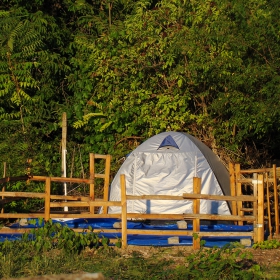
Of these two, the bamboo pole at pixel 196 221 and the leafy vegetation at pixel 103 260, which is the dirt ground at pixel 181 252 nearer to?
the leafy vegetation at pixel 103 260

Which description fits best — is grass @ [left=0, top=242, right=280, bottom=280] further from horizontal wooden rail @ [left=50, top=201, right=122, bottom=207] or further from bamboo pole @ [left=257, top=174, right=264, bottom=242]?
bamboo pole @ [left=257, top=174, right=264, bottom=242]

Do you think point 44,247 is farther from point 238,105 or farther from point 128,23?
point 128,23

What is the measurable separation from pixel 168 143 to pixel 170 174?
0.68 meters

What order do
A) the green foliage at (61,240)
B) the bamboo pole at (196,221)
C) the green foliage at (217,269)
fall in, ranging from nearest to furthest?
the green foliage at (217,269)
the green foliage at (61,240)
the bamboo pole at (196,221)

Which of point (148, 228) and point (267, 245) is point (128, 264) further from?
point (148, 228)

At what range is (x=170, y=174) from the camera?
1373 cm

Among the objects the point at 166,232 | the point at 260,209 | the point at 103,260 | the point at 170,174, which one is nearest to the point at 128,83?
the point at 170,174

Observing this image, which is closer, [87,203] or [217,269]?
[217,269]

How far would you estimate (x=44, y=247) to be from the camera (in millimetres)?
9656

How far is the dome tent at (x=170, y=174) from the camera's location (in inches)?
531

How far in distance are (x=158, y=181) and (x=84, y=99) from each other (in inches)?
179

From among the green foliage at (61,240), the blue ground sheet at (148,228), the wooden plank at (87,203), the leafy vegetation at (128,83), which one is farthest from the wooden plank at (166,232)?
the leafy vegetation at (128,83)

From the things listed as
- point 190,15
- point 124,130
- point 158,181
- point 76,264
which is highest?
point 190,15

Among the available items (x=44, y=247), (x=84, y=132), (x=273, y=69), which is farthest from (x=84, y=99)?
(x=44, y=247)
